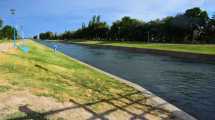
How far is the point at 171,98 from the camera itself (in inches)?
507

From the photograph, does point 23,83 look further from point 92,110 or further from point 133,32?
point 133,32

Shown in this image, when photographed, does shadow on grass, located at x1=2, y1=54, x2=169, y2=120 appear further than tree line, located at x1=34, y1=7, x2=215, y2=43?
No

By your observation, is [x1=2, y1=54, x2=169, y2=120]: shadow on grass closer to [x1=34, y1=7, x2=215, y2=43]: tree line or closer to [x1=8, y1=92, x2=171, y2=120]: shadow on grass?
[x1=8, y1=92, x2=171, y2=120]: shadow on grass

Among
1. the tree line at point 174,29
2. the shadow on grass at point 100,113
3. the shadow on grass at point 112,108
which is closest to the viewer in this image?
the shadow on grass at point 100,113

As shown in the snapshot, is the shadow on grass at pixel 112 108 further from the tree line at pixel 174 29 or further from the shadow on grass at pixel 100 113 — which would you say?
the tree line at pixel 174 29

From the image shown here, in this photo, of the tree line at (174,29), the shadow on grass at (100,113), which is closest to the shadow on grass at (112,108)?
the shadow on grass at (100,113)

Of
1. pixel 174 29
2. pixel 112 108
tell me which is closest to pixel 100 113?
pixel 112 108

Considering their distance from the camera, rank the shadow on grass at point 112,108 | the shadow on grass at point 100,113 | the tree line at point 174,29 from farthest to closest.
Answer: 1. the tree line at point 174,29
2. the shadow on grass at point 112,108
3. the shadow on grass at point 100,113

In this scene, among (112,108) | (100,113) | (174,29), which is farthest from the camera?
(174,29)

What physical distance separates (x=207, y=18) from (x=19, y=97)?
8313 cm

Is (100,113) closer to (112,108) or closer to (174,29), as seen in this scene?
(112,108)

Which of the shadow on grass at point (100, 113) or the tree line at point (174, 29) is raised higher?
the tree line at point (174, 29)

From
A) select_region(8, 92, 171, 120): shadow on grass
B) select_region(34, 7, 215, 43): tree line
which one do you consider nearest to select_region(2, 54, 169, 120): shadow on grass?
select_region(8, 92, 171, 120): shadow on grass

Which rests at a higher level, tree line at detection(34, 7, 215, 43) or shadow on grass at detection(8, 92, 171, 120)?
tree line at detection(34, 7, 215, 43)
